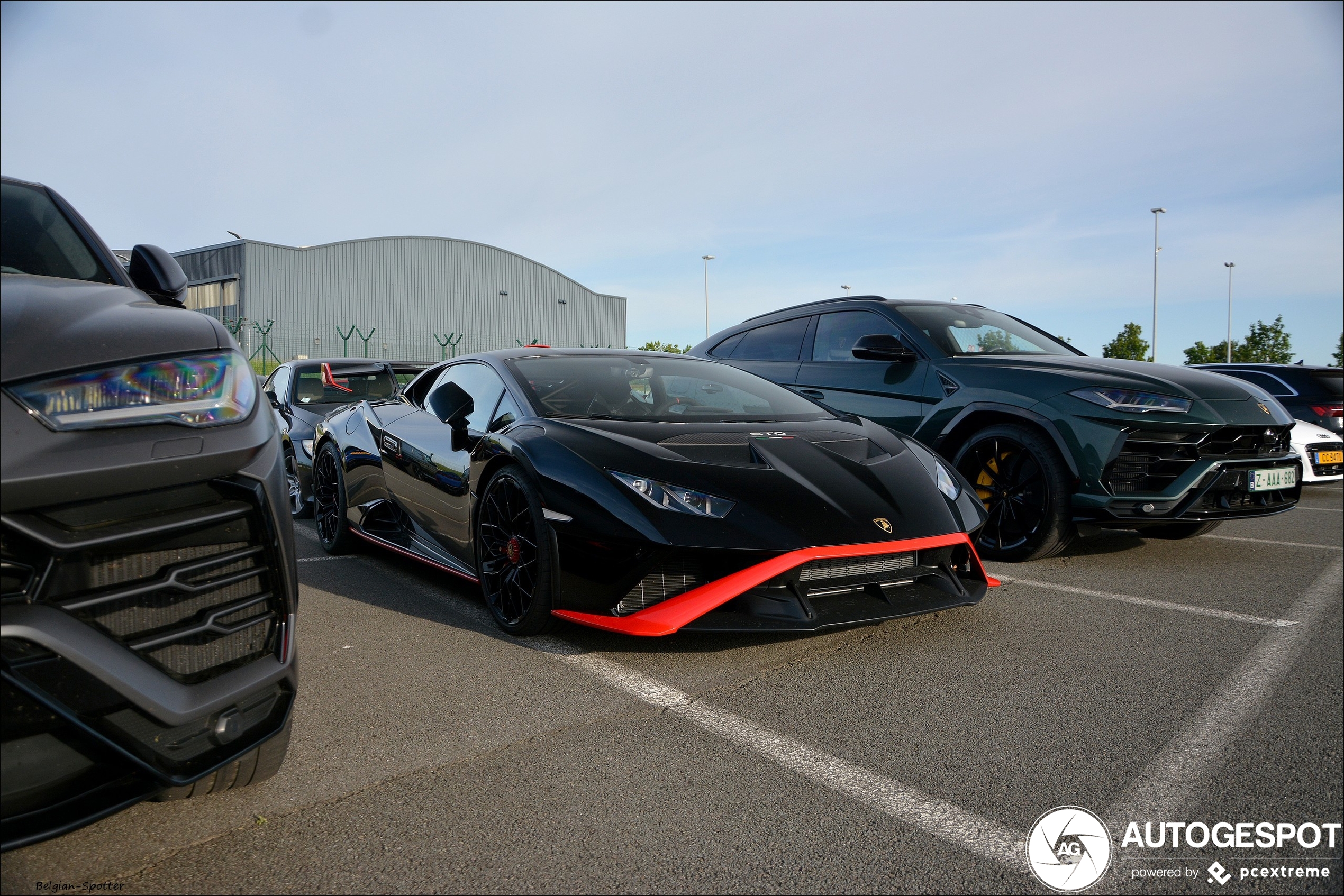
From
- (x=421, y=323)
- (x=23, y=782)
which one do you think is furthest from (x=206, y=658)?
(x=421, y=323)

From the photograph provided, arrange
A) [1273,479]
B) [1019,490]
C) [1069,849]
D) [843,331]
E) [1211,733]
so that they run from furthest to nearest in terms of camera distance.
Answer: [843,331] < [1019,490] < [1273,479] < [1211,733] < [1069,849]

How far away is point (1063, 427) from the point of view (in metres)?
4.83

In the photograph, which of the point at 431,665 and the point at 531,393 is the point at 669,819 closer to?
the point at 431,665

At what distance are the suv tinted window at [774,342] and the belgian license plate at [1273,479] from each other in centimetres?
291

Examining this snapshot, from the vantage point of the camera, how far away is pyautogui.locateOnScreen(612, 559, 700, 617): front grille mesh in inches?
120

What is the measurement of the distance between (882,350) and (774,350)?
1381mm

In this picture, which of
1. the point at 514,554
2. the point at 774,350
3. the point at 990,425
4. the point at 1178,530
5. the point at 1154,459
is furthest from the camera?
the point at 774,350

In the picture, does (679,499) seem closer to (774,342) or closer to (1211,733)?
(1211,733)

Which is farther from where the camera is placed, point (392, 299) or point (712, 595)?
point (392, 299)

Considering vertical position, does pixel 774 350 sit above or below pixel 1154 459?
above

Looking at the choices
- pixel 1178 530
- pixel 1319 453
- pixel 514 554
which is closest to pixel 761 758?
pixel 514 554

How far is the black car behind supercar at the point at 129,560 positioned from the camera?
4.80ft

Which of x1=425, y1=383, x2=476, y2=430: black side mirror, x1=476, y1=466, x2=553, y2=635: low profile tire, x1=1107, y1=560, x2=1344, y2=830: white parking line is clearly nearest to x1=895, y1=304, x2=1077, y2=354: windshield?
x1=1107, y1=560, x2=1344, y2=830: white parking line

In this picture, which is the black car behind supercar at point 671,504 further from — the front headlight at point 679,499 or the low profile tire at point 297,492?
the low profile tire at point 297,492
